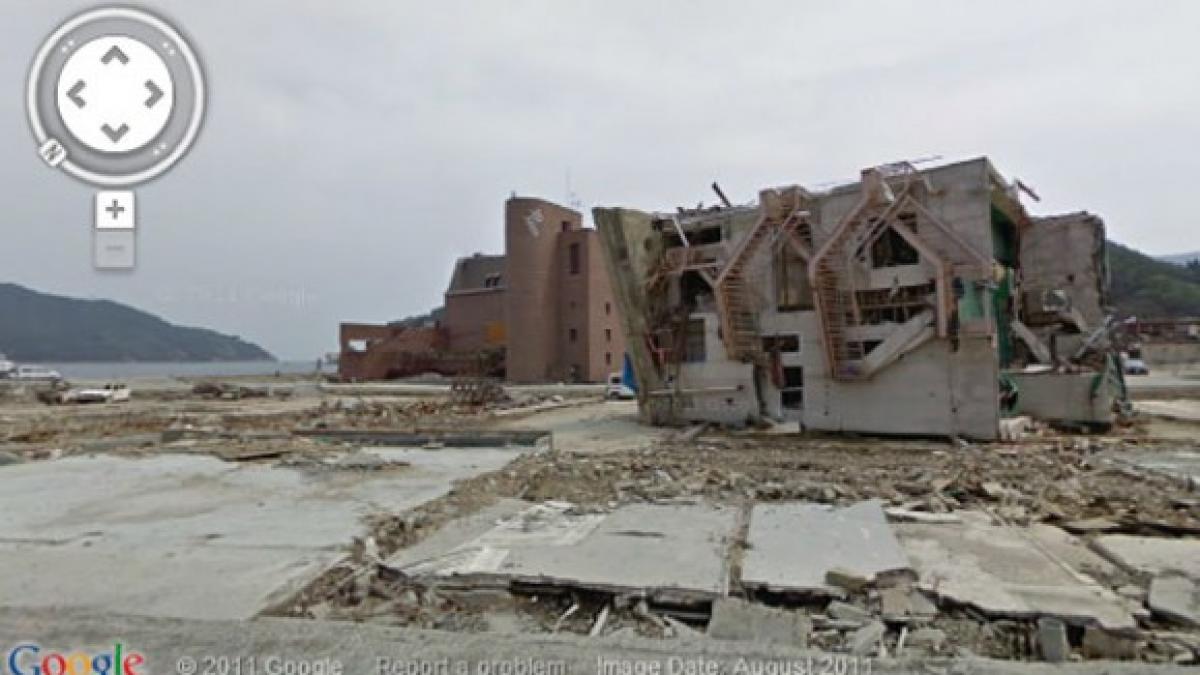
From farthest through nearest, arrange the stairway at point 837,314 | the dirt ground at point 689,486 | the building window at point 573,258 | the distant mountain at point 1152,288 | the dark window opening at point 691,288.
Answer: the distant mountain at point 1152,288
the building window at point 573,258
the dark window opening at point 691,288
the stairway at point 837,314
the dirt ground at point 689,486

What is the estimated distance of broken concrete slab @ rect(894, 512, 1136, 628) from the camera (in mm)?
4270

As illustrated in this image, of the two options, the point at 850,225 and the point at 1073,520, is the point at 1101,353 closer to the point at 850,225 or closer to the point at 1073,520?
the point at 850,225

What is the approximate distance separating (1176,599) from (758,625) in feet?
9.75

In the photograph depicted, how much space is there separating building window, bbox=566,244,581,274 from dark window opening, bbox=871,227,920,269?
3488cm

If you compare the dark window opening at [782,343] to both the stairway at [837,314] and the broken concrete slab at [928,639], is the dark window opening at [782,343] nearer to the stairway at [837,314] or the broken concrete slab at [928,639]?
the stairway at [837,314]

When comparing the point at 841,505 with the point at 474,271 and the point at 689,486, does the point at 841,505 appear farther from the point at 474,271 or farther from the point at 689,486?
the point at 474,271

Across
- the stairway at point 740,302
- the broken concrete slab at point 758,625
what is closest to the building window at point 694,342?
the stairway at point 740,302

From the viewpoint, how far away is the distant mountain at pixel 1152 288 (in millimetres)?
83438

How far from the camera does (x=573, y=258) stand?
50.2m

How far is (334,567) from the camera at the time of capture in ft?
17.8

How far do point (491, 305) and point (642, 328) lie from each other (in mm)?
39199

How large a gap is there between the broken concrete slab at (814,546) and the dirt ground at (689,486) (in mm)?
278

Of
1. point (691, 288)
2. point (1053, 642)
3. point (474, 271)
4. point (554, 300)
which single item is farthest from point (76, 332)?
point (1053, 642)

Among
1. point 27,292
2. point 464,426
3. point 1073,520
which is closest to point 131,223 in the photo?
point 1073,520
